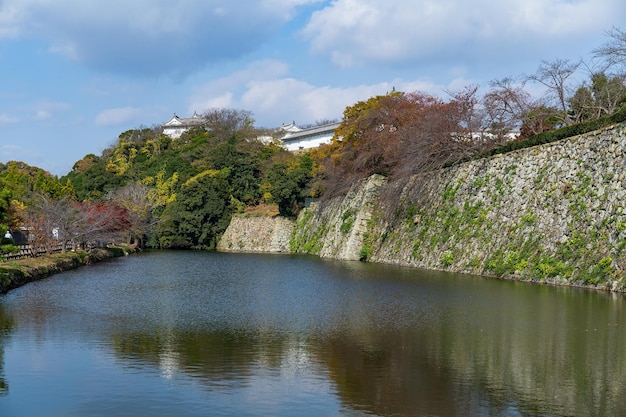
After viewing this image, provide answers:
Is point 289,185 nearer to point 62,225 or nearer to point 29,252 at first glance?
point 62,225

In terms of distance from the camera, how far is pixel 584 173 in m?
31.6

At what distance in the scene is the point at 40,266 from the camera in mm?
34594

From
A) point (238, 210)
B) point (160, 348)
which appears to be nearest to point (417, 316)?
point (160, 348)

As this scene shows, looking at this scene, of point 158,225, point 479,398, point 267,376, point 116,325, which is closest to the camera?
point 479,398

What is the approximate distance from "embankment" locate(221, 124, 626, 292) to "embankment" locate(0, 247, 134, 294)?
18738 mm

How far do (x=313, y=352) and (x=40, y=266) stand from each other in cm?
2272

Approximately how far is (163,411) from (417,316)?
12.1m

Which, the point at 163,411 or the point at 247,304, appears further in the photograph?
the point at 247,304

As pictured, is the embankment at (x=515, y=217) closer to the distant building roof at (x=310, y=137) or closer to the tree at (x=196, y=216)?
the tree at (x=196, y=216)

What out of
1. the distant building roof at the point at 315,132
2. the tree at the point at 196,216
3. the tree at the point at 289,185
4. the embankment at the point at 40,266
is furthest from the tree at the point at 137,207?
the distant building roof at the point at 315,132

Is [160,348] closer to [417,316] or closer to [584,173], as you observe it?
[417,316]

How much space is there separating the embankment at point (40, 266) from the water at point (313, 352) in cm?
86

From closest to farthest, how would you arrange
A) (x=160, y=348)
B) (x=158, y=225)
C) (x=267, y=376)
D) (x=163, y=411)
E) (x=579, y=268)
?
(x=163, y=411), (x=267, y=376), (x=160, y=348), (x=579, y=268), (x=158, y=225)

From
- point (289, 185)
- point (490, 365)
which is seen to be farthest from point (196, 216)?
point (490, 365)
